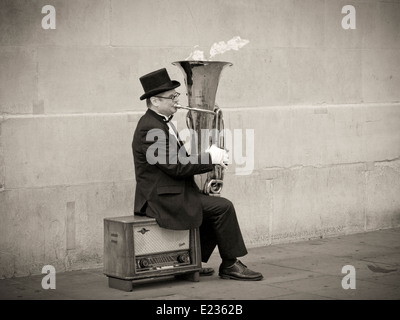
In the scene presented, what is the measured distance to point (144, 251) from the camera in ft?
21.5

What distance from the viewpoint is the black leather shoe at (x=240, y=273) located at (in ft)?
22.6

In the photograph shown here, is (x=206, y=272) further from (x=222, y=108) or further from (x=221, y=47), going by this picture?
(x=221, y=47)

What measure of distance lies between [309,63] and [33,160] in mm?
3480

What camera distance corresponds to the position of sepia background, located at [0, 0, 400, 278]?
7125 mm

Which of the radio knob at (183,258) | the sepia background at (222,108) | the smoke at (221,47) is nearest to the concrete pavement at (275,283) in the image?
the radio knob at (183,258)

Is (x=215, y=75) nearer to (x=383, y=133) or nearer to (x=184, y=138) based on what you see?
(x=184, y=138)

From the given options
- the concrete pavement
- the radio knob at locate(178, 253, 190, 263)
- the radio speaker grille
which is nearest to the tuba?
the radio speaker grille

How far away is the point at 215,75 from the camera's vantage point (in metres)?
6.80

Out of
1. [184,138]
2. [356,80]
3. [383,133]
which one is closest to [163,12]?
[184,138]

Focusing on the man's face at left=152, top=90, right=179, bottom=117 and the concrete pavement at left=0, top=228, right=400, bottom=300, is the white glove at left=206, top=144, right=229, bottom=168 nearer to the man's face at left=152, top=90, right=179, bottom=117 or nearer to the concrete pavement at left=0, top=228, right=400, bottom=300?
the man's face at left=152, top=90, right=179, bottom=117

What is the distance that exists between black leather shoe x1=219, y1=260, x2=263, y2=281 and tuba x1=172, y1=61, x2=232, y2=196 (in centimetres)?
88

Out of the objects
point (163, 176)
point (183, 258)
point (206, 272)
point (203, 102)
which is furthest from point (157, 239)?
point (203, 102)

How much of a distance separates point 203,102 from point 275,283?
1666mm

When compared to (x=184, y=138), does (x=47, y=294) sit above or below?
below
